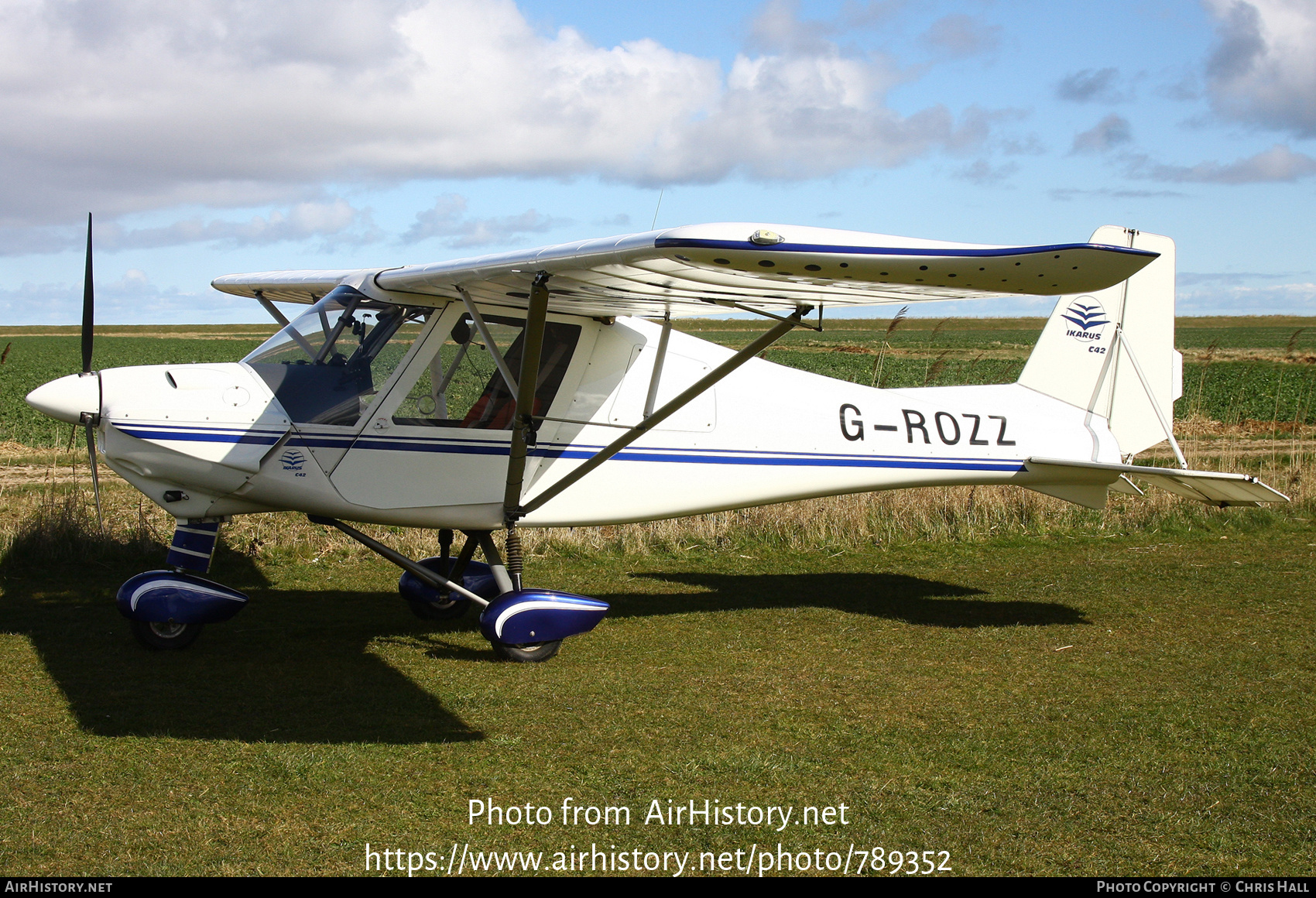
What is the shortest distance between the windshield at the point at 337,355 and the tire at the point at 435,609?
185cm

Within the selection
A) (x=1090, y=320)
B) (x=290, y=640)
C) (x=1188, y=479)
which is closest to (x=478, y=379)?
(x=290, y=640)

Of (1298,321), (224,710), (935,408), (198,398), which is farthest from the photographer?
(1298,321)

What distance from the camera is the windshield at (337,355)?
20.7 feet

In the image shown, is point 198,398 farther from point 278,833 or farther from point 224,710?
point 278,833

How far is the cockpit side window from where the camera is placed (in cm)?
647

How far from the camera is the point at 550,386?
673 cm

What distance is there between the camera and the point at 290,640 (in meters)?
6.87

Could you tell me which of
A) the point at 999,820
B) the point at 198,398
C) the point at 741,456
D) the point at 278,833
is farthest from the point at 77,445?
the point at 999,820

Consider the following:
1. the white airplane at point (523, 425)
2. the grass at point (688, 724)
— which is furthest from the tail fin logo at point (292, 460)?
the grass at point (688, 724)

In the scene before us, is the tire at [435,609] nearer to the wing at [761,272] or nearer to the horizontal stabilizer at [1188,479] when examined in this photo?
the wing at [761,272]

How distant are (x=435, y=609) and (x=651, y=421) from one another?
A: 245 centimetres

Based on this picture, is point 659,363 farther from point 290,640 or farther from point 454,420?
point 290,640

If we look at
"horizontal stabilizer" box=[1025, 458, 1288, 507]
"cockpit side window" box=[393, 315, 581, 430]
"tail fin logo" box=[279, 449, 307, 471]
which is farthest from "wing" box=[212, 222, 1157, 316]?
"horizontal stabilizer" box=[1025, 458, 1288, 507]

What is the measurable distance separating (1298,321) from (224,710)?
480 ft
